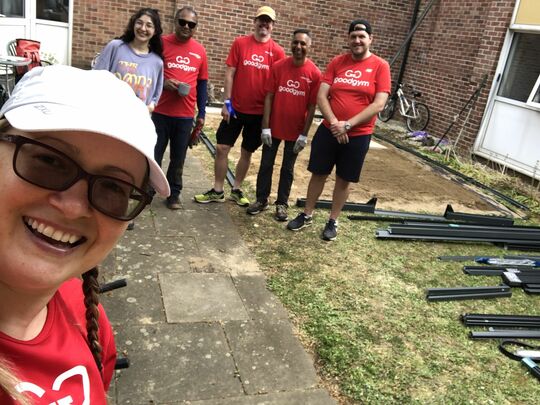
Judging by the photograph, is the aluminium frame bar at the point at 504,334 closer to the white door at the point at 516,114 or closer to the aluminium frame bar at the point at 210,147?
the aluminium frame bar at the point at 210,147

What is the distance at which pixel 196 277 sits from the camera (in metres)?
3.67

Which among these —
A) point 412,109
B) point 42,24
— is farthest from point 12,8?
point 412,109

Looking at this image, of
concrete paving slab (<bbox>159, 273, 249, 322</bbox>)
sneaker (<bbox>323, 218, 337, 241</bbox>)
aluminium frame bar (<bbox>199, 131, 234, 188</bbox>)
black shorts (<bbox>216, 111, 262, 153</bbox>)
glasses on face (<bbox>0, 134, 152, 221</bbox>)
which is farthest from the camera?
aluminium frame bar (<bbox>199, 131, 234, 188</bbox>)

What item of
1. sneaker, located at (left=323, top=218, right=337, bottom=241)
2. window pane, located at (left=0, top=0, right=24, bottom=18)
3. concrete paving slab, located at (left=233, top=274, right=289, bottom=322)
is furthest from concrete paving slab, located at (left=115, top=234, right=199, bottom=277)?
window pane, located at (left=0, top=0, right=24, bottom=18)

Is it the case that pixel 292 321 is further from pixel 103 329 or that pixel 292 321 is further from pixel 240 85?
pixel 240 85

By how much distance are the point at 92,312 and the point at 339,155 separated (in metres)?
3.62

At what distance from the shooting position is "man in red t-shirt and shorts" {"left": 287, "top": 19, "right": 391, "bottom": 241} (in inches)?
167

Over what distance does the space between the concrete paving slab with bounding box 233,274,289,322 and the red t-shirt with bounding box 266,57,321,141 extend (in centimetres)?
166

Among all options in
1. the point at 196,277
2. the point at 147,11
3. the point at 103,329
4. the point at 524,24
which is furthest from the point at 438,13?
the point at 103,329

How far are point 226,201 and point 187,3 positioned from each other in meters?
6.38

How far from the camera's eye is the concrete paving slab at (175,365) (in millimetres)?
2477

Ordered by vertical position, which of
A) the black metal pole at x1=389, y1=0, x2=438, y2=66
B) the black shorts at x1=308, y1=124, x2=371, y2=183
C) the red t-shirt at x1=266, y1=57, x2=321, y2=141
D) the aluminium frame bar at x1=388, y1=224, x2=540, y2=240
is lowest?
the aluminium frame bar at x1=388, y1=224, x2=540, y2=240

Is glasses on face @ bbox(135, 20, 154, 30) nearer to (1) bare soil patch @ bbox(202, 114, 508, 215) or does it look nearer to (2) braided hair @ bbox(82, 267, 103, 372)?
(1) bare soil patch @ bbox(202, 114, 508, 215)

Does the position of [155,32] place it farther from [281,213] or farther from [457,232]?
[457,232]
